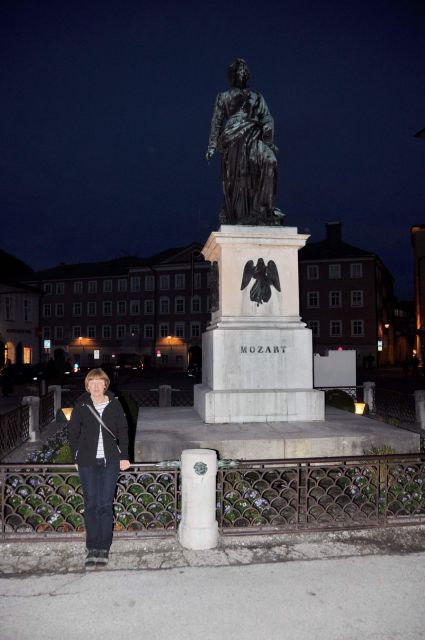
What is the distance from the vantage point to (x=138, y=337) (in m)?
62.3

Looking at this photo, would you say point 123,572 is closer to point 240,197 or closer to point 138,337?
point 240,197

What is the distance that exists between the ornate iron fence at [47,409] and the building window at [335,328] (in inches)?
1926

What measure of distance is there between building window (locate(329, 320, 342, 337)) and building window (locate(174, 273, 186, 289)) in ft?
66.4

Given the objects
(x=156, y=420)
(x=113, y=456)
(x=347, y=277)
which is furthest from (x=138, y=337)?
(x=113, y=456)

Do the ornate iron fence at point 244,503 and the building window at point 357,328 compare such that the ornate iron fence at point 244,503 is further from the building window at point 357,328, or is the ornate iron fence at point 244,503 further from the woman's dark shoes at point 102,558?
the building window at point 357,328

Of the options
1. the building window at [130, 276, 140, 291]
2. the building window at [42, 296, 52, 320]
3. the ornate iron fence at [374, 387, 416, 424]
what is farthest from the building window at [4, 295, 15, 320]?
the ornate iron fence at [374, 387, 416, 424]

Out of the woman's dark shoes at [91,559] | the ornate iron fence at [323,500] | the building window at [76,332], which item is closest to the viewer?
the woman's dark shoes at [91,559]

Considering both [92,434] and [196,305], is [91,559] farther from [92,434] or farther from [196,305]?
[196,305]

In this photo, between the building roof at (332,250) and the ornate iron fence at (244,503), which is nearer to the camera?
the ornate iron fence at (244,503)

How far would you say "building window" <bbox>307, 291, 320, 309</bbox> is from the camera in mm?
60281

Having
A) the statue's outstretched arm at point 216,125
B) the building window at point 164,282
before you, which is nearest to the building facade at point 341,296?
the building window at point 164,282

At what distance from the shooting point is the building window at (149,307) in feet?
218

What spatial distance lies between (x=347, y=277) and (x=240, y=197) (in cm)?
5202

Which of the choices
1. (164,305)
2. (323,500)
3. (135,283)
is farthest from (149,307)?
(323,500)
